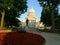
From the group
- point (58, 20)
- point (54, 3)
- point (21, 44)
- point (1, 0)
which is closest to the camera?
point (21, 44)

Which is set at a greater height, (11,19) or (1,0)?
(1,0)

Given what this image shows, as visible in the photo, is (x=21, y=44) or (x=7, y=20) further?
(x=7, y=20)

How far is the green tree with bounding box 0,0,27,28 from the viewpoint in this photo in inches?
1852

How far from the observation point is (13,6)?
1911 inches

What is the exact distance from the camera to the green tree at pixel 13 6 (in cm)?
4703

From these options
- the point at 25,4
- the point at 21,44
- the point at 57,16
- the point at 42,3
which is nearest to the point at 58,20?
the point at 57,16

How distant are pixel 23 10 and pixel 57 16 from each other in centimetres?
1625

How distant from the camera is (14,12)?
56.1 m

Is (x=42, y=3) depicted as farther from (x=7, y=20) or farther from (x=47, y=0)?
(x=7, y=20)

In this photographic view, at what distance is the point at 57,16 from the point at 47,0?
23.8 meters

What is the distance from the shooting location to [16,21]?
5922 centimetres

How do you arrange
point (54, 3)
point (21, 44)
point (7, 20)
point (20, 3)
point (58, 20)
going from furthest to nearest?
point (58, 20), point (7, 20), point (20, 3), point (54, 3), point (21, 44)

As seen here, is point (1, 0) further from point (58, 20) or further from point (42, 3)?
point (58, 20)

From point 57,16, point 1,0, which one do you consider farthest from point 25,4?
point 57,16
